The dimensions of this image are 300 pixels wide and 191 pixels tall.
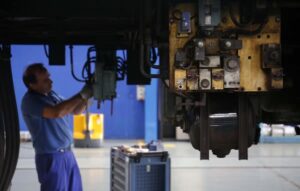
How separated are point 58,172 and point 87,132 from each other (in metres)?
7.94

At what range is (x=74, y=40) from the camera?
3832 mm

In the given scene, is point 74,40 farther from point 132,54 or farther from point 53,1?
point 53,1

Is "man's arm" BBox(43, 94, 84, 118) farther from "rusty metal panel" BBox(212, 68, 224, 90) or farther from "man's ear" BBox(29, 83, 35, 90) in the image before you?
"rusty metal panel" BBox(212, 68, 224, 90)

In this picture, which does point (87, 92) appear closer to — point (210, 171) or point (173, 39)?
point (173, 39)

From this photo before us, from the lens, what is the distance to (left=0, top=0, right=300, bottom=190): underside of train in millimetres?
2451

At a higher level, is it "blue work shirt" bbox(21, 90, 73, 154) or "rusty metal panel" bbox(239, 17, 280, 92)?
"rusty metal panel" bbox(239, 17, 280, 92)

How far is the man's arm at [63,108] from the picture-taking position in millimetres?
4179

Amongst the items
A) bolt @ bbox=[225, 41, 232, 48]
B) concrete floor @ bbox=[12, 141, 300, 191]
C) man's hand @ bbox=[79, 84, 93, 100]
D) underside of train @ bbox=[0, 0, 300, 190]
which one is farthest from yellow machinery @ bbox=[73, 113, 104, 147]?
bolt @ bbox=[225, 41, 232, 48]

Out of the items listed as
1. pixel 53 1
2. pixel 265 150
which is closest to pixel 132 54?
→ pixel 53 1

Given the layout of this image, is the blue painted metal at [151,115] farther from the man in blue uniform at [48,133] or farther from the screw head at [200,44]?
the screw head at [200,44]

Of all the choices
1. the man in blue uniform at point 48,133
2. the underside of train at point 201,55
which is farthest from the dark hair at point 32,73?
the underside of train at point 201,55

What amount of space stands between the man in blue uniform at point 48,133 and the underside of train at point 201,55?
33.1 inches

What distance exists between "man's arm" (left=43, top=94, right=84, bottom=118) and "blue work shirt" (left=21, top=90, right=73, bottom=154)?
8 cm

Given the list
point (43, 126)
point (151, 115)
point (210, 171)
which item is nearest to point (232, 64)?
point (43, 126)
